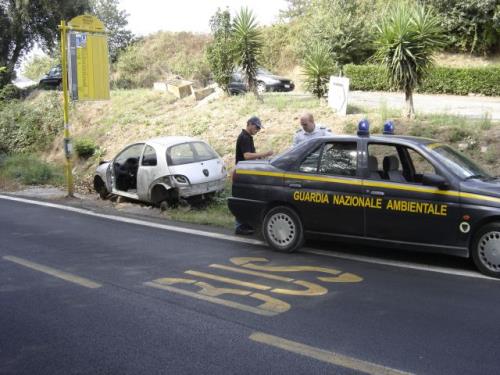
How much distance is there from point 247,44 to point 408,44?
700 centimetres

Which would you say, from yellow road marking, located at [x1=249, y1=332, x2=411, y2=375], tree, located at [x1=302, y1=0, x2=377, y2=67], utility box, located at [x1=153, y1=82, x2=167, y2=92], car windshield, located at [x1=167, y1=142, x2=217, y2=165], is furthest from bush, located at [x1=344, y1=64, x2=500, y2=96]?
yellow road marking, located at [x1=249, y1=332, x2=411, y2=375]

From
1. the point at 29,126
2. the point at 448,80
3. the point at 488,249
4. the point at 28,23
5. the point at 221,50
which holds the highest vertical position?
the point at 28,23

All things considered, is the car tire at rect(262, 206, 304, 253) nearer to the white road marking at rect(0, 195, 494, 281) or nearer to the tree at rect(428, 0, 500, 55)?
the white road marking at rect(0, 195, 494, 281)

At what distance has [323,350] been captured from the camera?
4371 mm

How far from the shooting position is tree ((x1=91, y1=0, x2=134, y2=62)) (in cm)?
4825

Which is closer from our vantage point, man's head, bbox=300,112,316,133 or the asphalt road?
the asphalt road

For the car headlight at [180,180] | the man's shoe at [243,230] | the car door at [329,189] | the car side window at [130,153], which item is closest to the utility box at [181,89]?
the car side window at [130,153]

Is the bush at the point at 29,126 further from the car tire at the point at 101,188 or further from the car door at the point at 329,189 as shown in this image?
the car door at the point at 329,189

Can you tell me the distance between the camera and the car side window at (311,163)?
7387 mm

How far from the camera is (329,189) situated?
712 centimetres

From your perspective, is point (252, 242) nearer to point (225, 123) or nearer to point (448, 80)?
point (225, 123)

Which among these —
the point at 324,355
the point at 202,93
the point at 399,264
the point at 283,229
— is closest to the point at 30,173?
the point at 202,93

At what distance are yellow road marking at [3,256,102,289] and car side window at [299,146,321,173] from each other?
9.91 ft

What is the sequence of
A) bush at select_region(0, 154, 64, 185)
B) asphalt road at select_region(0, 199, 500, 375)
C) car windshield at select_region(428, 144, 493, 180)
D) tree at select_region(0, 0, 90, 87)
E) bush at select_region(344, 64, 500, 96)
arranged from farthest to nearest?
tree at select_region(0, 0, 90, 87) → bush at select_region(344, 64, 500, 96) → bush at select_region(0, 154, 64, 185) → car windshield at select_region(428, 144, 493, 180) → asphalt road at select_region(0, 199, 500, 375)
